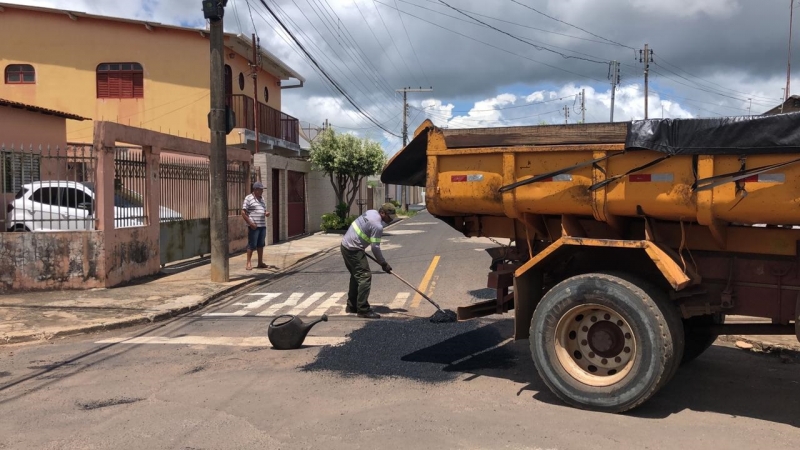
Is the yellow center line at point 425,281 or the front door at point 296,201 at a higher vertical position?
the front door at point 296,201

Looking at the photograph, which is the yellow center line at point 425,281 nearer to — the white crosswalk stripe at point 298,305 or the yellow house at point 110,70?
the white crosswalk stripe at point 298,305

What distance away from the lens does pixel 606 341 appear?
462 centimetres

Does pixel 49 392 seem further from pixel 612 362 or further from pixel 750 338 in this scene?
pixel 750 338

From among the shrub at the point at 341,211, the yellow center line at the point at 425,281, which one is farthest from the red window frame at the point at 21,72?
the yellow center line at the point at 425,281

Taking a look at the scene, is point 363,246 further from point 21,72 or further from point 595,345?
point 21,72

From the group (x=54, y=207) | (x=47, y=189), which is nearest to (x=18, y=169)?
(x=47, y=189)

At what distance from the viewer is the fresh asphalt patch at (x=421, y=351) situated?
5680 millimetres

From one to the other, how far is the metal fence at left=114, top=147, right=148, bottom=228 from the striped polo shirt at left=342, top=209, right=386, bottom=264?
15.6 feet

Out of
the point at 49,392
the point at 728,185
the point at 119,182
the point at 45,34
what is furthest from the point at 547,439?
the point at 45,34

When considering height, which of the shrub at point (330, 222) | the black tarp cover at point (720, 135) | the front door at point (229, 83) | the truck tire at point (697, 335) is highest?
the front door at point (229, 83)

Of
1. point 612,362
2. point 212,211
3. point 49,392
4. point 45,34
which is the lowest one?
point 49,392

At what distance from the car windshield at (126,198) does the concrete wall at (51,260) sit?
2.77ft

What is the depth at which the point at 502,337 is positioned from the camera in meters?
6.91

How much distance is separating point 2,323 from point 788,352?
29.4 ft
